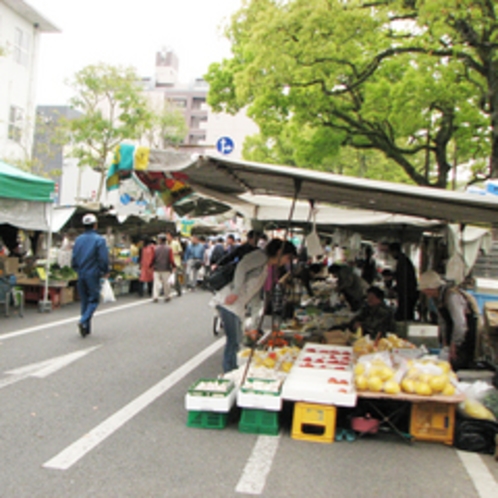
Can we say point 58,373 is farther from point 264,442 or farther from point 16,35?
point 16,35

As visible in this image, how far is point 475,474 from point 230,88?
19.1m

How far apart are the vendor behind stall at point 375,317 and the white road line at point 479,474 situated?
327 cm

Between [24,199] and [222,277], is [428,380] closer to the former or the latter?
[222,277]

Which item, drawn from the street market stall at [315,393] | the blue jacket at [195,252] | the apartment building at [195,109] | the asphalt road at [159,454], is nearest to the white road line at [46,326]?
the asphalt road at [159,454]

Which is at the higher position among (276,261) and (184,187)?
(184,187)

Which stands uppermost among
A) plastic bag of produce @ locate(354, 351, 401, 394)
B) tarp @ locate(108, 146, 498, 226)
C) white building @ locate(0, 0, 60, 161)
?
white building @ locate(0, 0, 60, 161)

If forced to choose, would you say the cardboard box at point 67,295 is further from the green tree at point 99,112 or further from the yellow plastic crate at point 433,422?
the green tree at point 99,112

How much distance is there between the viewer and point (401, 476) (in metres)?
4.37

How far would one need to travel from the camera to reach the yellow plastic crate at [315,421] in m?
5.07

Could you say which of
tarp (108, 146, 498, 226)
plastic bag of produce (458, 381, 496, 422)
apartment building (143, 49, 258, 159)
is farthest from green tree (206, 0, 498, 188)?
apartment building (143, 49, 258, 159)

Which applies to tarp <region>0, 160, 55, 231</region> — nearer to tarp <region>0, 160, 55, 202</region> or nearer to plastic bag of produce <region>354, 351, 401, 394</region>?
tarp <region>0, 160, 55, 202</region>

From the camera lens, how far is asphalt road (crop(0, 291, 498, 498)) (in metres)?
4.00

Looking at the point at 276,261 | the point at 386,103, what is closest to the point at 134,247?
the point at 386,103

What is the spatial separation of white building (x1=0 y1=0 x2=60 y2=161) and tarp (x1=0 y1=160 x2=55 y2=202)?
17.9 metres
